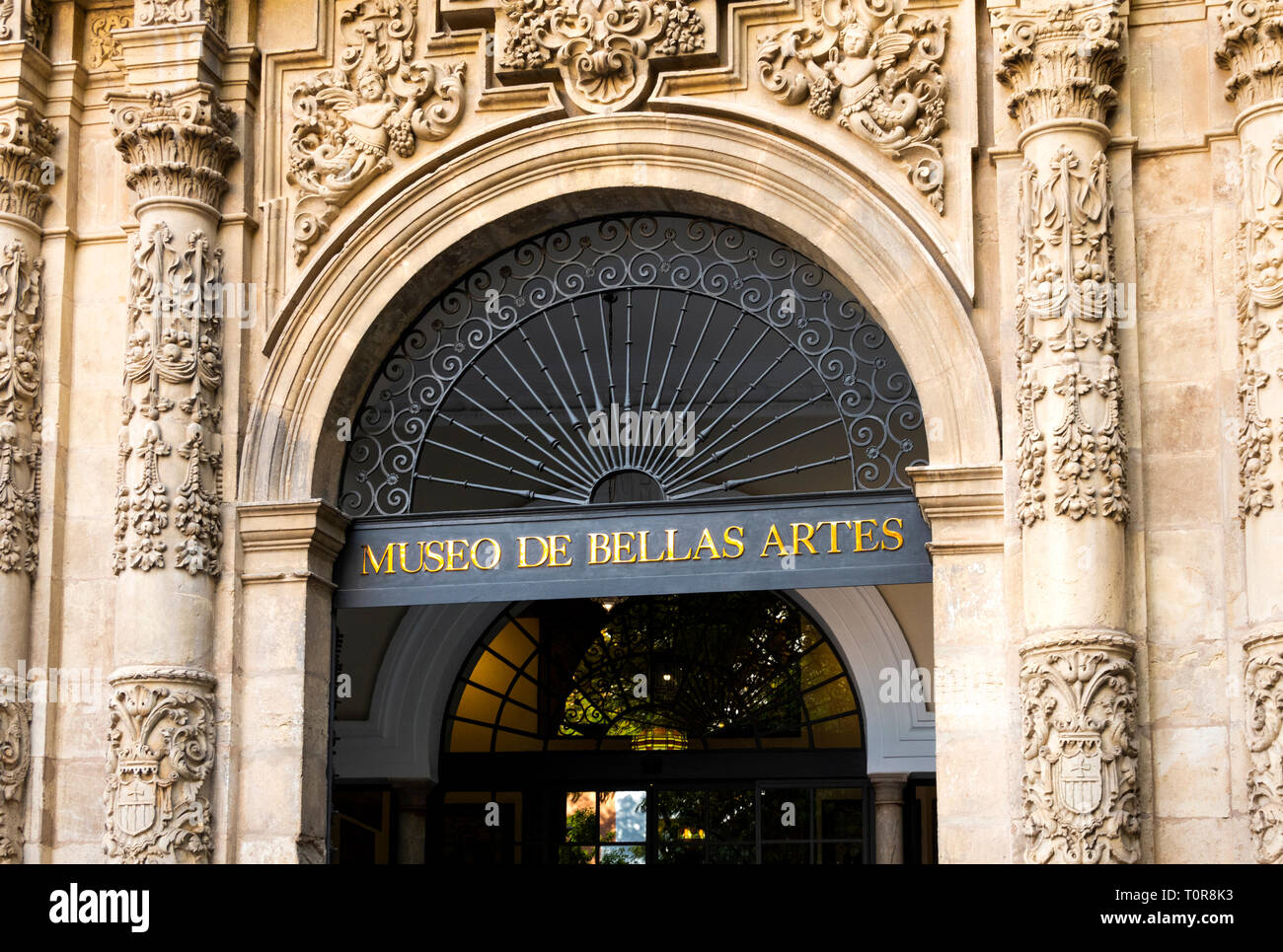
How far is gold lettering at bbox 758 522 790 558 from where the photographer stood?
10641 millimetres

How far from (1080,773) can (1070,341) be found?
205 cm

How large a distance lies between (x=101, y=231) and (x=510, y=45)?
2.60 meters

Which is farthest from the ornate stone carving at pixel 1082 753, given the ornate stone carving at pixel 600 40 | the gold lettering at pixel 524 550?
the ornate stone carving at pixel 600 40

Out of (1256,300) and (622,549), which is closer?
(1256,300)

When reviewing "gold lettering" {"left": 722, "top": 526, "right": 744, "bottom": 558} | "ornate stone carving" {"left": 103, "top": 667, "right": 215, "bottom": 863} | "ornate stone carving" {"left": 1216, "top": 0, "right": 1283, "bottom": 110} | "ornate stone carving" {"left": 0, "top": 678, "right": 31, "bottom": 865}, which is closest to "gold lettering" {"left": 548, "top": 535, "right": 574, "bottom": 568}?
"gold lettering" {"left": 722, "top": 526, "right": 744, "bottom": 558}

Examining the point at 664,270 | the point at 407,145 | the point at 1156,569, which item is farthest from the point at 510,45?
the point at 1156,569

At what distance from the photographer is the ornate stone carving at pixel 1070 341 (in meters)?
9.48

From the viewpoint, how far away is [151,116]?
436 inches

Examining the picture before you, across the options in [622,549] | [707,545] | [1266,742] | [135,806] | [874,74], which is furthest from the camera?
[622,549]

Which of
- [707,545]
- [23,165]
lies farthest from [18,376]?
[707,545]

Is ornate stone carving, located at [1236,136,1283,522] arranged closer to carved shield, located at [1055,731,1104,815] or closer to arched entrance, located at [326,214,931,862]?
carved shield, located at [1055,731,1104,815]

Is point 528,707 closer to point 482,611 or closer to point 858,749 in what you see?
point 482,611

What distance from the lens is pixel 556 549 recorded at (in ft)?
35.8

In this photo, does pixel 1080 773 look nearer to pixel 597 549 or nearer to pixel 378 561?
pixel 597 549
